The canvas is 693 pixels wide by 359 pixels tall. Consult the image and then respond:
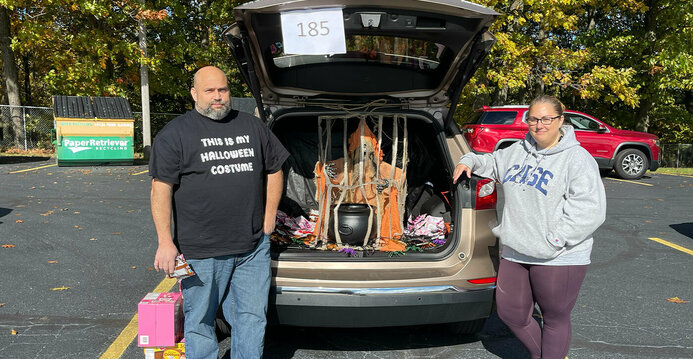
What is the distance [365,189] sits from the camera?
13.6 feet

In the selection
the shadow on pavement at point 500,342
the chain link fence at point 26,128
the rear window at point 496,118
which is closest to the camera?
the shadow on pavement at point 500,342

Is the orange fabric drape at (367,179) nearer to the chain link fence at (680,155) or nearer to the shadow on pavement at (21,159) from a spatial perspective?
the shadow on pavement at (21,159)

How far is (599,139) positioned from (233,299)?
1218cm

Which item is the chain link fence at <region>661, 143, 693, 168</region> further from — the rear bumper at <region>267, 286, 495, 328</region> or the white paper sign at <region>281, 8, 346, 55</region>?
the white paper sign at <region>281, 8, 346, 55</region>

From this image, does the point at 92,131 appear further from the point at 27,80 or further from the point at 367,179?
the point at 27,80

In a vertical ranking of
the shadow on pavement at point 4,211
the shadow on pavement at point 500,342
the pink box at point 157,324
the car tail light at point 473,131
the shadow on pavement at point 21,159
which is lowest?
the shadow on pavement at point 500,342

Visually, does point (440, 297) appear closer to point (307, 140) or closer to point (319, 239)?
point (319, 239)

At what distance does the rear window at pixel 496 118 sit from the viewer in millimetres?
12336

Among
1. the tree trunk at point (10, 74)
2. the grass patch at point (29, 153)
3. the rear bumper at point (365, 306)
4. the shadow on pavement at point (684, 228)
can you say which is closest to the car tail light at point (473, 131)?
the shadow on pavement at point (684, 228)

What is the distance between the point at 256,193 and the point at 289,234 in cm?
130

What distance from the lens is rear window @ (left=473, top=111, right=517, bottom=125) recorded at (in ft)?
40.5

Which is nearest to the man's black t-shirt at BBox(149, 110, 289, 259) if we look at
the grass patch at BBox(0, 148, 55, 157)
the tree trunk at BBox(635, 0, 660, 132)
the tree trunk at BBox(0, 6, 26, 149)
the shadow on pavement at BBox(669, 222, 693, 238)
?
the shadow on pavement at BBox(669, 222, 693, 238)

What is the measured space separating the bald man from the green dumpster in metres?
12.1

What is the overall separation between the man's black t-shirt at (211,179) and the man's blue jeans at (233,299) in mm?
86
